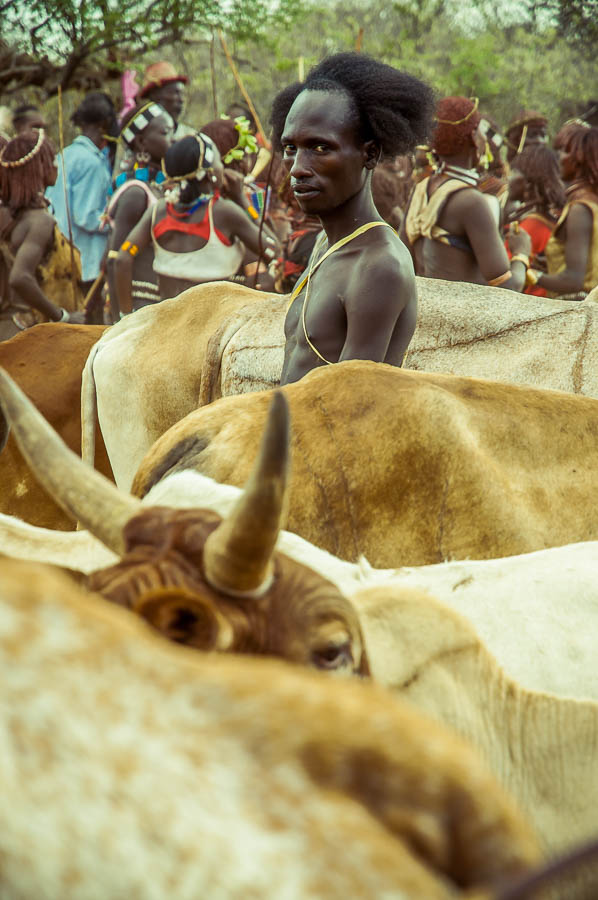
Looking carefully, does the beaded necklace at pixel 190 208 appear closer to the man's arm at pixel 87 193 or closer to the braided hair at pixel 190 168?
the braided hair at pixel 190 168

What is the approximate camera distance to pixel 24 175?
7.81m

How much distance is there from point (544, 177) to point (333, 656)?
780 cm

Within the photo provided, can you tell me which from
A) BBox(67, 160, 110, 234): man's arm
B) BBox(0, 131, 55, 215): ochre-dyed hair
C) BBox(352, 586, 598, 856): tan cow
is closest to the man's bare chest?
BBox(352, 586, 598, 856): tan cow

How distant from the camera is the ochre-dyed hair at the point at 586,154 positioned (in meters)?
7.51

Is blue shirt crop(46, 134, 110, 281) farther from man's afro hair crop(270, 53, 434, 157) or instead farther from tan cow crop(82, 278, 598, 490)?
man's afro hair crop(270, 53, 434, 157)

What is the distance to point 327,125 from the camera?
344 centimetres

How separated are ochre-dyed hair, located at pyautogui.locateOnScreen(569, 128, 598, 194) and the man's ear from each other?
429 centimetres

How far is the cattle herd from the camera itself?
76 centimetres

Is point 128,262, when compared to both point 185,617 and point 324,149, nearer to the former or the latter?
point 324,149

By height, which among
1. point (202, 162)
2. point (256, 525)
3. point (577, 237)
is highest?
point (256, 525)

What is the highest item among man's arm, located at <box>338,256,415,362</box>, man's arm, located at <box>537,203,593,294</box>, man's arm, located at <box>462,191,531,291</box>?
man's arm, located at <box>338,256,415,362</box>

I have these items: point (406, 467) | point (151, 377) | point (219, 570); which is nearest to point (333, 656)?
point (219, 570)

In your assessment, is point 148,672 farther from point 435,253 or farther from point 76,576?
point 435,253

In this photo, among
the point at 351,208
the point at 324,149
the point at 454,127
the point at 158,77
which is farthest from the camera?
the point at 158,77
